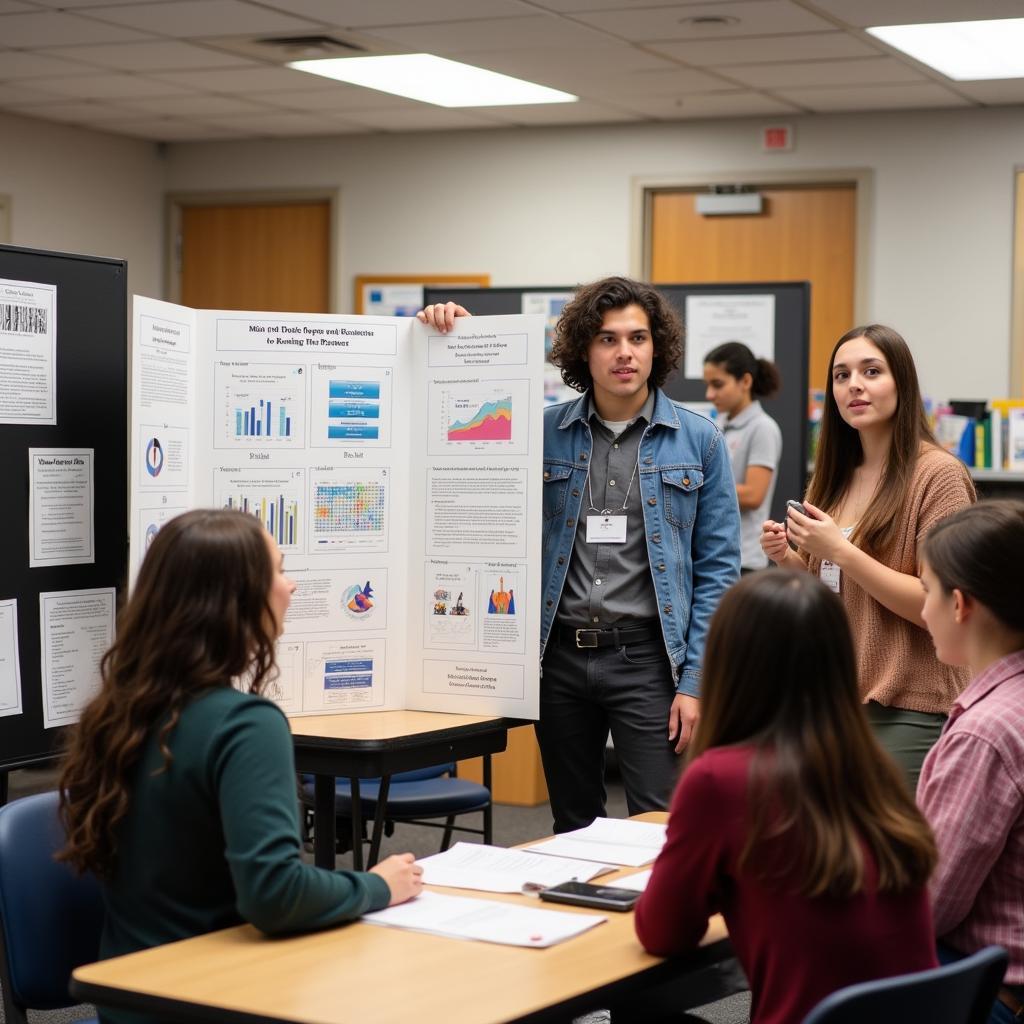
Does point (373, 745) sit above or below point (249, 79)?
below

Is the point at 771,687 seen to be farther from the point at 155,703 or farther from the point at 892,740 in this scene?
the point at 892,740

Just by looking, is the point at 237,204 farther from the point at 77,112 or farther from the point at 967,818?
the point at 967,818

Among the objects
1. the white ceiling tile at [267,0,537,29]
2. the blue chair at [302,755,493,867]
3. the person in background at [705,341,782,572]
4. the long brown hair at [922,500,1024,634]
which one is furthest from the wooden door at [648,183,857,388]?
the long brown hair at [922,500,1024,634]

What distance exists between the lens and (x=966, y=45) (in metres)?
5.70

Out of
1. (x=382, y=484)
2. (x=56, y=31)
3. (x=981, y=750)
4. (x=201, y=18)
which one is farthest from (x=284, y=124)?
(x=981, y=750)

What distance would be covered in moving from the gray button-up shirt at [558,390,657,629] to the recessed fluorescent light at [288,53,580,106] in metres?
3.43

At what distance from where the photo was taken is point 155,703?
1.85m

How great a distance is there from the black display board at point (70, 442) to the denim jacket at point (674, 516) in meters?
0.89

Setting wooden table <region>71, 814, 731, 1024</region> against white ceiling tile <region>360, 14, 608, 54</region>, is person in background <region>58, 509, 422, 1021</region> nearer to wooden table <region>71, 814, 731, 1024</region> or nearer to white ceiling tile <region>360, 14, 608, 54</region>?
wooden table <region>71, 814, 731, 1024</region>

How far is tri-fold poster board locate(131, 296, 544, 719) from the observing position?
10.1ft

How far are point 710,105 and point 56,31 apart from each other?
9.84ft

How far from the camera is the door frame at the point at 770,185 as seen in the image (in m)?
7.18

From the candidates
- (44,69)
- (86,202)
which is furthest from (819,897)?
(86,202)

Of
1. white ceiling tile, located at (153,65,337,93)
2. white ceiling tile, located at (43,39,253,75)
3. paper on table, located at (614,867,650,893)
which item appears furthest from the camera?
white ceiling tile, located at (153,65,337,93)
